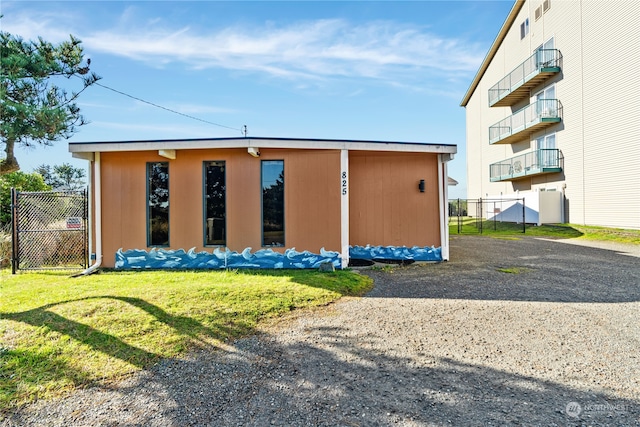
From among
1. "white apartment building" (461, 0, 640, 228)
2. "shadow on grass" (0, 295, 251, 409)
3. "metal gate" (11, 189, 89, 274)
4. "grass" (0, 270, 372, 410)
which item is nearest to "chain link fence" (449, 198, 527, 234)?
"white apartment building" (461, 0, 640, 228)

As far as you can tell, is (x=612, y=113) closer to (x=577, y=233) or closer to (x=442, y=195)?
(x=577, y=233)

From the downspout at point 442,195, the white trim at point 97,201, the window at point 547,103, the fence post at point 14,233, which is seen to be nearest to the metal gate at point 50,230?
the fence post at point 14,233

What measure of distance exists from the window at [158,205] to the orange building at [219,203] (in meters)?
0.02

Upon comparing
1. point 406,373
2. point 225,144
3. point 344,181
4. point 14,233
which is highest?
point 225,144

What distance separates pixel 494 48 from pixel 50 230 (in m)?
27.8

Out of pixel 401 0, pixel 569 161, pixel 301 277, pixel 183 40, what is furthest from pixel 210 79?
pixel 569 161

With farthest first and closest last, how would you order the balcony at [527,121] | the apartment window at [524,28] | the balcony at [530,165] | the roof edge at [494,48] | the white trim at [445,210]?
the roof edge at [494,48] < the apartment window at [524,28] < the balcony at [527,121] < the balcony at [530,165] < the white trim at [445,210]

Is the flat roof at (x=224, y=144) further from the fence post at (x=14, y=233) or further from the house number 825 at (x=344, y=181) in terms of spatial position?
the fence post at (x=14, y=233)

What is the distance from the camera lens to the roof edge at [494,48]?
802 inches

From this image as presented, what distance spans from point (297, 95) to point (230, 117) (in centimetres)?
590

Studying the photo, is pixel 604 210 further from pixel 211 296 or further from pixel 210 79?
pixel 210 79

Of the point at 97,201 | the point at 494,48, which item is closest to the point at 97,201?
the point at 97,201

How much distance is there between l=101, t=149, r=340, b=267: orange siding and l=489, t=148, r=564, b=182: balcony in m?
15.5

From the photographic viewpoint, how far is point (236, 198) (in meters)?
7.11
